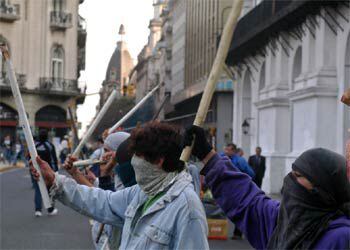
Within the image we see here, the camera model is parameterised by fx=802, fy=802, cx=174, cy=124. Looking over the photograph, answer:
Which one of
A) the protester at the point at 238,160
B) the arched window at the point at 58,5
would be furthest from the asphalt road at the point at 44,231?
the arched window at the point at 58,5

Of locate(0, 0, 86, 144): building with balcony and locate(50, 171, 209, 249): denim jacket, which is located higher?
locate(0, 0, 86, 144): building with balcony

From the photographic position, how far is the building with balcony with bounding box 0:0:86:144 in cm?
5612

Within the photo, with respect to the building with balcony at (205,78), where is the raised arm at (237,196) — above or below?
below

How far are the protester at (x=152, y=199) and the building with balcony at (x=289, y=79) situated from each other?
53.1ft

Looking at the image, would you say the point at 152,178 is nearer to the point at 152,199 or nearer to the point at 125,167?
the point at 152,199

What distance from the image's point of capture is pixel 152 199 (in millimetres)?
3859

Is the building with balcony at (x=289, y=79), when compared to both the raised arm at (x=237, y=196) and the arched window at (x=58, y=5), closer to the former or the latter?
the raised arm at (x=237, y=196)

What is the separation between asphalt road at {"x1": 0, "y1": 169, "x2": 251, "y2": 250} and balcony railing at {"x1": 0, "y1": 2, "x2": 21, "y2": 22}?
123 ft

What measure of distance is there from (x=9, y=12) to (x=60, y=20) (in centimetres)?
430

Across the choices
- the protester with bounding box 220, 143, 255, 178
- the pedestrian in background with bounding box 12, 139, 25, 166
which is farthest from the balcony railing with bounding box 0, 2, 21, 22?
the protester with bounding box 220, 143, 255, 178

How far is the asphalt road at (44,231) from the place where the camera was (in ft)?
40.4

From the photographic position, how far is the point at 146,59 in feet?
387

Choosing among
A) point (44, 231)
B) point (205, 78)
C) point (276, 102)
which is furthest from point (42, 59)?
point (44, 231)

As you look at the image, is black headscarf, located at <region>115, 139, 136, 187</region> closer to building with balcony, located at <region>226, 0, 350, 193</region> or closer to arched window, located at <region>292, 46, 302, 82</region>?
building with balcony, located at <region>226, 0, 350, 193</region>
